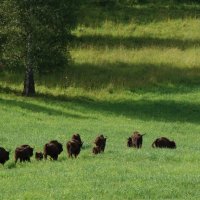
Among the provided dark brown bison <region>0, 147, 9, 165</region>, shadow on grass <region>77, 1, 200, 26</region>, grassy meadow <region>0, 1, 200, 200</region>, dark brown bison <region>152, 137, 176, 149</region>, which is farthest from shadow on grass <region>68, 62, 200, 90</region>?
dark brown bison <region>0, 147, 9, 165</region>

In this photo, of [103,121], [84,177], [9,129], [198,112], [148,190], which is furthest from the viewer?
[198,112]

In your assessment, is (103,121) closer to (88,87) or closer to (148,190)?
(88,87)

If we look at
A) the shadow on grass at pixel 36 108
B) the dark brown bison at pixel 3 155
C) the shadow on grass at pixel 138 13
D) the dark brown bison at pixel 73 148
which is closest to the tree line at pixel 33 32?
the shadow on grass at pixel 36 108

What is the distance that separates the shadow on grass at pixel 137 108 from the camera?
37375mm

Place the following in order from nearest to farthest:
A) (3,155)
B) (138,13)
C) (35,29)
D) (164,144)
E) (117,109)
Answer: (3,155) < (164,144) < (117,109) < (35,29) < (138,13)

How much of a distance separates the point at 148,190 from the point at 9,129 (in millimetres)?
16264

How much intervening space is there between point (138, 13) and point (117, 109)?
3847cm

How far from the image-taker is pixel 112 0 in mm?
80875

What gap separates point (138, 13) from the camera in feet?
251

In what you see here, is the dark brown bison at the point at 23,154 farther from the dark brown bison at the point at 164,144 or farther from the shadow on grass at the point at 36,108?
the shadow on grass at the point at 36,108

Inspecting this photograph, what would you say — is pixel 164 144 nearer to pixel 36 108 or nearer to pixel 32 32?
pixel 36 108

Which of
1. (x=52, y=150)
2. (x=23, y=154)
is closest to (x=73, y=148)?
(x=52, y=150)

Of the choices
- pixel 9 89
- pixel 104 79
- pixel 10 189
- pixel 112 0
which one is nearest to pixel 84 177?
pixel 10 189

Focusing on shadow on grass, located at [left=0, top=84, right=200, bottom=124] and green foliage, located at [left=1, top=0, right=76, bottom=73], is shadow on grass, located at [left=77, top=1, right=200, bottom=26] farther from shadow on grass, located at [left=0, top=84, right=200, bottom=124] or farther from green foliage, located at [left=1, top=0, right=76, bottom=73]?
shadow on grass, located at [left=0, top=84, right=200, bottom=124]
